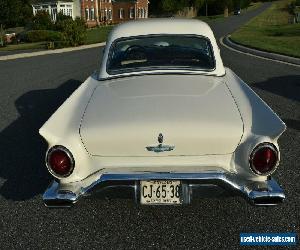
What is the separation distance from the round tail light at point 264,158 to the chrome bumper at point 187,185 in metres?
0.12

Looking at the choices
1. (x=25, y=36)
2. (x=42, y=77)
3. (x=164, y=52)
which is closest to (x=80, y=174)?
(x=164, y=52)

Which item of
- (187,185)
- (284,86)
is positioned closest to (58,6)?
(284,86)

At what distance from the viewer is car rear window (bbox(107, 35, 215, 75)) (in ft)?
14.2

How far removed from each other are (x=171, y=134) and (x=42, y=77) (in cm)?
1000

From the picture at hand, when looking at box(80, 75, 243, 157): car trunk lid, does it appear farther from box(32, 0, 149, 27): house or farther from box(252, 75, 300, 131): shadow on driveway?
box(32, 0, 149, 27): house

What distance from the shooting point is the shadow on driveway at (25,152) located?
4.23 metres

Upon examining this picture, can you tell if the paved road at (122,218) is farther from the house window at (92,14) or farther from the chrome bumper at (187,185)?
the house window at (92,14)

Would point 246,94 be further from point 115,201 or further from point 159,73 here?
point 115,201

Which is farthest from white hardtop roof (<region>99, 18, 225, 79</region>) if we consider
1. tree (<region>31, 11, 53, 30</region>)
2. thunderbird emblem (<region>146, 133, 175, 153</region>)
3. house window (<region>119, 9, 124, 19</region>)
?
house window (<region>119, 9, 124, 19</region>)

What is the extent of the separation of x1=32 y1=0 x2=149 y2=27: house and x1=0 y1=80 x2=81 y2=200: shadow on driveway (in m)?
47.9

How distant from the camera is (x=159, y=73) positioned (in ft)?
13.8

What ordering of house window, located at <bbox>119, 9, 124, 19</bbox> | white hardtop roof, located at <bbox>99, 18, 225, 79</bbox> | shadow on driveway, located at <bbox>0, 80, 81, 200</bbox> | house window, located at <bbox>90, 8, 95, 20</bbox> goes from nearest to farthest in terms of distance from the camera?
shadow on driveway, located at <bbox>0, 80, 81, 200</bbox>
white hardtop roof, located at <bbox>99, 18, 225, 79</bbox>
house window, located at <bbox>90, 8, 95, 20</bbox>
house window, located at <bbox>119, 9, 124, 19</bbox>

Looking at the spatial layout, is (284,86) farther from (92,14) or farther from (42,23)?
(92,14)

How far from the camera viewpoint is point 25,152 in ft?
17.5
